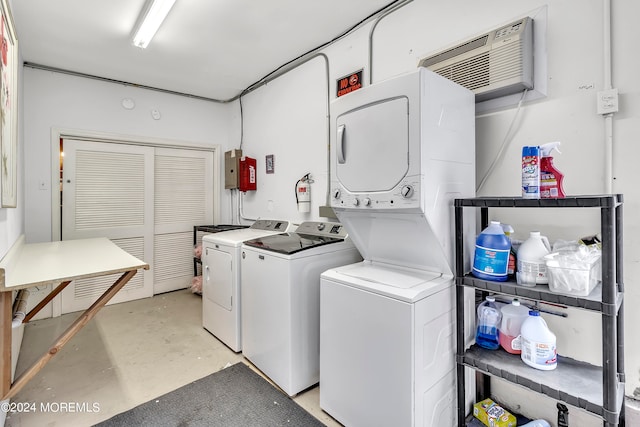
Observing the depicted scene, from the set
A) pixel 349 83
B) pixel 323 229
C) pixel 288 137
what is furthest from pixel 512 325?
pixel 288 137

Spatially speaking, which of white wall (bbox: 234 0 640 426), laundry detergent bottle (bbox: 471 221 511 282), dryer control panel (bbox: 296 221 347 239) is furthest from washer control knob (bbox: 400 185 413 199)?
dryer control panel (bbox: 296 221 347 239)

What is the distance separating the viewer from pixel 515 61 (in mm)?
1538

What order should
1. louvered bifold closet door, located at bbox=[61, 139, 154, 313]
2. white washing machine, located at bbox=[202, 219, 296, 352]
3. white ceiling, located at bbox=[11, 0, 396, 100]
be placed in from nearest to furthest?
white ceiling, located at bbox=[11, 0, 396, 100] < white washing machine, located at bbox=[202, 219, 296, 352] < louvered bifold closet door, located at bbox=[61, 139, 154, 313]

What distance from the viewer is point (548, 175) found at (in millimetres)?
1277

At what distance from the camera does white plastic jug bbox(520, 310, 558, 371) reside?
134 cm

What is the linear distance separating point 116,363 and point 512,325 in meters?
2.72

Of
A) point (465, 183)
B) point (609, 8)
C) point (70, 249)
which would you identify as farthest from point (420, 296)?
point (70, 249)

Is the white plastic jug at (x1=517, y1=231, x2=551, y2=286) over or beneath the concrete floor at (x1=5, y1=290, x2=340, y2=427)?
over

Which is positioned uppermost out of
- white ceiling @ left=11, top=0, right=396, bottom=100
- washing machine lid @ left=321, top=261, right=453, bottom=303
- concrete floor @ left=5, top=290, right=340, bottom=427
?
white ceiling @ left=11, top=0, right=396, bottom=100

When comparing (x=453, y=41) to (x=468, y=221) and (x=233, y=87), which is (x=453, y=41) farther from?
(x=233, y=87)

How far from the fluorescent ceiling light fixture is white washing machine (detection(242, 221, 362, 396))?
70.0 inches

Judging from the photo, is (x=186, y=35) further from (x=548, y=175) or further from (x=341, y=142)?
(x=548, y=175)

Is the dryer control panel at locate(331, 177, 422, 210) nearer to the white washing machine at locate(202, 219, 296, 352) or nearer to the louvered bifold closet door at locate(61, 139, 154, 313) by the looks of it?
the white washing machine at locate(202, 219, 296, 352)

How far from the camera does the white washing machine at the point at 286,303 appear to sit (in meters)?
1.97
